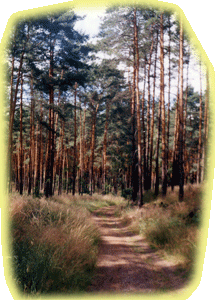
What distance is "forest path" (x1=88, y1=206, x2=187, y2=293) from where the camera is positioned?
5176mm

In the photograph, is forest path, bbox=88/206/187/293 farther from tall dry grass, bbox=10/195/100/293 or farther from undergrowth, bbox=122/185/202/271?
tall dry grass, bbox=10/195/100/293

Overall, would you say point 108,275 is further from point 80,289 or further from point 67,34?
point 67,34

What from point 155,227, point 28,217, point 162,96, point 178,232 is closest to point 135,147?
point 162,96

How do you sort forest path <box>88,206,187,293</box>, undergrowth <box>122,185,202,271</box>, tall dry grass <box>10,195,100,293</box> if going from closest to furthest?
tall dry grass <box>10,195,100,293</box>
forest path <box>88,206,187,293</box>
undergrowth <box>122,185,202,271</box>

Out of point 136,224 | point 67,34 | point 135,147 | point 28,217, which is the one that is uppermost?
point 67,34

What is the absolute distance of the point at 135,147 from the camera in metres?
20.2

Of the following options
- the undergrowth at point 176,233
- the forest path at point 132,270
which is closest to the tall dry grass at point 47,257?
the forest path at point 132,270

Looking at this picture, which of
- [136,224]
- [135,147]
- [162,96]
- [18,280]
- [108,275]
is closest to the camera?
[18,280]

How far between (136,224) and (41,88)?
1057cm

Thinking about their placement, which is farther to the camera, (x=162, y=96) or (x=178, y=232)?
(x=162, y=96)

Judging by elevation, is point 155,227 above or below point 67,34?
below

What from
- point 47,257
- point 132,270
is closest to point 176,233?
point 132,270

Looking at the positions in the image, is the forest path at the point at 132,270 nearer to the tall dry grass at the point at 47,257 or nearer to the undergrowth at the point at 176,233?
the undergrowth at the point at 176,233

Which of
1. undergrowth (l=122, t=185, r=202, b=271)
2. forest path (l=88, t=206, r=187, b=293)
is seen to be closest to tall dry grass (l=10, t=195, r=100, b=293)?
forest path (l=88, t=206, r=187, b=293)
